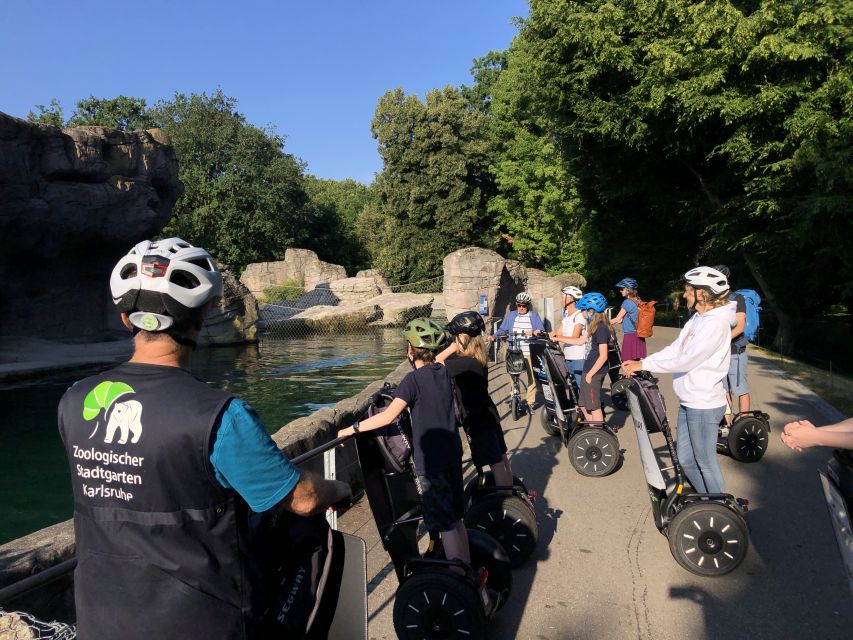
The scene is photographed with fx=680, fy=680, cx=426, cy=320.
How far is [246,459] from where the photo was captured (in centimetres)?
173

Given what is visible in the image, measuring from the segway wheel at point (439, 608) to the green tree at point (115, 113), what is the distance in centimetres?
5194

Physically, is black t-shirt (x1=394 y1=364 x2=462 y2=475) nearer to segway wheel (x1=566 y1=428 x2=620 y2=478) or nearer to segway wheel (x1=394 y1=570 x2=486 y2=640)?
segway wheel (x1=394 y1=570 x2=486 y2=640)

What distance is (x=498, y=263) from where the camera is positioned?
69.8 feet

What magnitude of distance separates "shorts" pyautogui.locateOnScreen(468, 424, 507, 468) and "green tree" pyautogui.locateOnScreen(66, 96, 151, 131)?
50.8 metres

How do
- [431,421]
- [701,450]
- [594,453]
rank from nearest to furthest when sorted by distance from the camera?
[431,421] < [701,450] < [594,453]

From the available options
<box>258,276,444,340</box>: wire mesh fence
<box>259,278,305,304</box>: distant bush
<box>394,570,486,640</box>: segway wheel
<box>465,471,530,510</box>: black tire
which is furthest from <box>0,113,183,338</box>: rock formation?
<box>394,570,486,640</box>: segway wheel

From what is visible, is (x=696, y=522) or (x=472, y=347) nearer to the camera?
(x=696, y=522)

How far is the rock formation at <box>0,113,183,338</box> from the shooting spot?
20188 mm

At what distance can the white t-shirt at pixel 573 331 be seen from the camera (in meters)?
7.74

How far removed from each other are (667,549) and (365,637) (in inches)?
122

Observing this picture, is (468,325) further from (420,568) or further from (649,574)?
(420,568)

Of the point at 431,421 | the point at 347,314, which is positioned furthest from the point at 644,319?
the point at 347,314

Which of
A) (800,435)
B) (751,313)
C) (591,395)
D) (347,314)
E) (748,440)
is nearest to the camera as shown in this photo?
(800,435)

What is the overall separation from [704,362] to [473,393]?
1.60m
